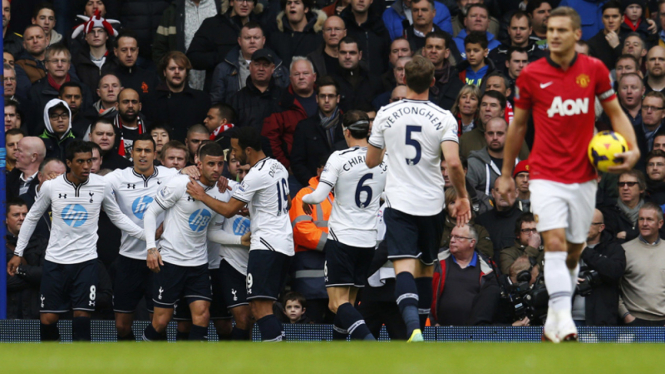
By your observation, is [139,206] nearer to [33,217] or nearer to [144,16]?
[33,217]

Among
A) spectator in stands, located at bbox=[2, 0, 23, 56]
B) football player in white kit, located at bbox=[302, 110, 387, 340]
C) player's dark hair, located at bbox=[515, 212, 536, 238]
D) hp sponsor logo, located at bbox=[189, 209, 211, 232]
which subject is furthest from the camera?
spectator in stands, located at bbox=[2, 0, 23, 56]

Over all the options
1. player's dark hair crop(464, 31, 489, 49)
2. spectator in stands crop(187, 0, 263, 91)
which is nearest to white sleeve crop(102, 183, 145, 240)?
spectator in stands crop(187, 0, 263, 91)

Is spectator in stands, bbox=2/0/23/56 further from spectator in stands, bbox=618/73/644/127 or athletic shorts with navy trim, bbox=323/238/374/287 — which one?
spectator in stands, bbox=618/73/644/127

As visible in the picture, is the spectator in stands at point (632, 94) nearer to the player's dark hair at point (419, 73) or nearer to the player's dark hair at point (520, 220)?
the player's dark hair at point (520, 220)

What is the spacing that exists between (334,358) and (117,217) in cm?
577

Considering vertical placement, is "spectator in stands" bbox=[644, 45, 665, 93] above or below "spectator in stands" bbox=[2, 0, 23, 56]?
below

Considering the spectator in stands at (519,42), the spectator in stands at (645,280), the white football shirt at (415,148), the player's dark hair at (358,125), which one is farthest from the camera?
the spectator in stands at (519,42)

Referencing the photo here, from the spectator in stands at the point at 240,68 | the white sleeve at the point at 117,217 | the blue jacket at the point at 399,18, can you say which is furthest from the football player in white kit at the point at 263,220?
the blue jacket at the point at 399,18

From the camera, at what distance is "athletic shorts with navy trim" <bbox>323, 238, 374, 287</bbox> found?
902 cm

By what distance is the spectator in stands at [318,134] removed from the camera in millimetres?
11781

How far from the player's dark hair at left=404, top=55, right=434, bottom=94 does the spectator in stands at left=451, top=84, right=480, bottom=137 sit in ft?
13.8

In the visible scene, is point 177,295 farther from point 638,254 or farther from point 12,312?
point 638,254

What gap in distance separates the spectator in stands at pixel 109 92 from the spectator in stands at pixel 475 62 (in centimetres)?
445

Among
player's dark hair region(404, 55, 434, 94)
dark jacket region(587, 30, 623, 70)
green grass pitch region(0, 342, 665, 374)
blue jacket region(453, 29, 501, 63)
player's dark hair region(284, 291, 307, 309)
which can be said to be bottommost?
player's dark hair region(284, 291, 307, 309)
